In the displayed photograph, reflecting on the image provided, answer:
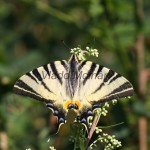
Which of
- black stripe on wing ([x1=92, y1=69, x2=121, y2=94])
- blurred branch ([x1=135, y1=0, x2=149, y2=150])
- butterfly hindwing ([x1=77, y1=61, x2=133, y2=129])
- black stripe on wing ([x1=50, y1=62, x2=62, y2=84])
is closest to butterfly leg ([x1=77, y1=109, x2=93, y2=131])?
butterfly hindwing ([x1=77, y1=61, x2=133, y2=129])

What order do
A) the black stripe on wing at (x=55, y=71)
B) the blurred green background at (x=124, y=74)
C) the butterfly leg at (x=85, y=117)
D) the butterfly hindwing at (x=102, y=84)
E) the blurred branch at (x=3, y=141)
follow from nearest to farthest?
the butterfly leg at (x=85, y=117), the butterfly hindwing at (x=102, y=84), the black stripe on wing at (x=55, y=71), the blurred green background at (x=124, y=74), the blurred branch at (x=3, y=141)

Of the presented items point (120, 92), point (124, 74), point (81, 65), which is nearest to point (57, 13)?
point (124, 74)

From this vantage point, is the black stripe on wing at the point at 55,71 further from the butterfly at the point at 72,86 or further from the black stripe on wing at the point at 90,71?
the black stripe on wing at the point at 90,71

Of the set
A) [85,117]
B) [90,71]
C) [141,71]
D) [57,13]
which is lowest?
[85,117]

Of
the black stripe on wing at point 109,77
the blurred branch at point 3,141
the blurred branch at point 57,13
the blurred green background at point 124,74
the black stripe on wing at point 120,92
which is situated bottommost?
the black stripe on wing at point 120,92

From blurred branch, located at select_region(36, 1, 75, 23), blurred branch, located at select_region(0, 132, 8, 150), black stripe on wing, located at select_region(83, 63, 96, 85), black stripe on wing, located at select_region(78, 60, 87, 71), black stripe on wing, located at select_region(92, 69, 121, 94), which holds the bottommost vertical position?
black stripe on wing, located at select_region(92, 69, 121, 94)

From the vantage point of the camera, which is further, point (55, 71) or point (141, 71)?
point (141, 71)

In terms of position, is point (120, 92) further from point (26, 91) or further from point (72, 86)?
point (26, 91)

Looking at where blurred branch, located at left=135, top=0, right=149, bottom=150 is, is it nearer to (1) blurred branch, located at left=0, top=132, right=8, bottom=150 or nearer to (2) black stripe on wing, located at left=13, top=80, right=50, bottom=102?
(1) blurred branch, located at left=0, top=132, right=8, bottom=150

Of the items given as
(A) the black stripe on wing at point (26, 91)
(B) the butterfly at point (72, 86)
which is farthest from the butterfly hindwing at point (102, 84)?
(A) the black stripe on wing at point (26, 91)

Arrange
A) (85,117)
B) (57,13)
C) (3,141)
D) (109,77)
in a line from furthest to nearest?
(57,13) → (3,141) → (109,77) → (85,117)
